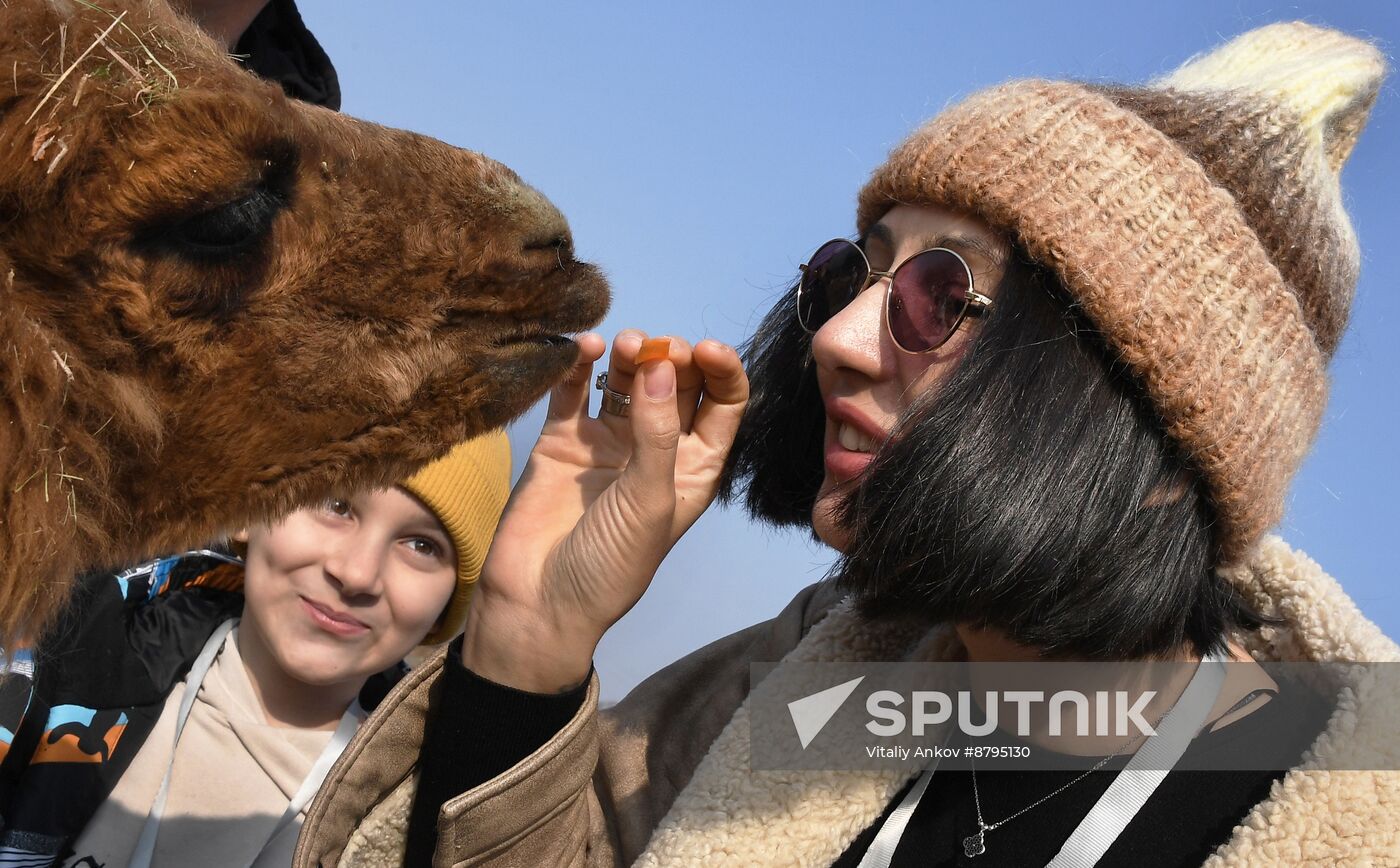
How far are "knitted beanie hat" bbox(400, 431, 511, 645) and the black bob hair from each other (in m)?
1.44

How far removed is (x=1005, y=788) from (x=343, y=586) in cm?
177

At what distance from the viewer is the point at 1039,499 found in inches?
66.2

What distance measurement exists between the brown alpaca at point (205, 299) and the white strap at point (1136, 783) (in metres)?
1.16

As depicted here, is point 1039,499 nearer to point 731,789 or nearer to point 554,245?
point 731,789

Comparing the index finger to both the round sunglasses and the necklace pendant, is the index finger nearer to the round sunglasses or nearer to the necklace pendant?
the round sunglasses

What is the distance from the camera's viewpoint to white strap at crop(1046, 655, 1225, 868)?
1722 mm

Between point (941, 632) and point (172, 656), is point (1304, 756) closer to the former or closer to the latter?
point (941, 632)

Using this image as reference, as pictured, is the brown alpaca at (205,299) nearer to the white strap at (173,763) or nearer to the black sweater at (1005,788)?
the black sweater at (1005,788)

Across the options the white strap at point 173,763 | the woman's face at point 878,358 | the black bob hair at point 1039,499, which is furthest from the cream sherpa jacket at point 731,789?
the white strap at point 173,763

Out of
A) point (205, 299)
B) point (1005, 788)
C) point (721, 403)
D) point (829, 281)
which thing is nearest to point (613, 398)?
point (721, 403)

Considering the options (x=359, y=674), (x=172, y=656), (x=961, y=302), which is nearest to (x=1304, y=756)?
(x=961, y=302)

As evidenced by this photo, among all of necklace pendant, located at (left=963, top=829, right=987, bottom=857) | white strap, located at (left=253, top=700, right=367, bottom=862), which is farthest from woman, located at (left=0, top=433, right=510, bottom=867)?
necklace pendant, located at (left=963, top=829, right=987, bottom=857)

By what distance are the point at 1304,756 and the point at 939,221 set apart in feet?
3.43

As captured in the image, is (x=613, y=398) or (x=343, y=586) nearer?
(x=613, y=398)
